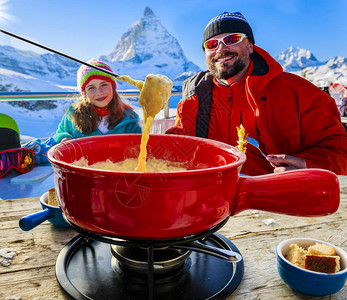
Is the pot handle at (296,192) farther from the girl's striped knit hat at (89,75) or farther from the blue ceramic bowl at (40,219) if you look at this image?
the girl's striped knit hat at (89,75)

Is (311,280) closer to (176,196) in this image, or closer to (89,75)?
(176,196)

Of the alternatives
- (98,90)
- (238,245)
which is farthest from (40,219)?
(98,90)

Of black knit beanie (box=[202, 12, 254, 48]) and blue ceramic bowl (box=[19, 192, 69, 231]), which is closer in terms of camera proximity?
blue ceramic bowl (box=[19, 192, 69, 231])

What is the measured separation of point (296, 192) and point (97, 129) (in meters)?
2.22

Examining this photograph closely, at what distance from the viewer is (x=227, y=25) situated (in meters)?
1.94

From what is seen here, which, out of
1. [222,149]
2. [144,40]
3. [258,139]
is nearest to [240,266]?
[222,149]

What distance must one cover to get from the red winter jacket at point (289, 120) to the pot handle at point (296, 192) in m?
1.27

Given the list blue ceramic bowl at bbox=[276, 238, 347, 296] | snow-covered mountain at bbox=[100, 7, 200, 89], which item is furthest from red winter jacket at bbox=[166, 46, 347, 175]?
snow-covered mountain at bbox=[100, 7, 200, 89]

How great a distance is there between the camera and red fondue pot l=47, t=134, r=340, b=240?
1.30 ft

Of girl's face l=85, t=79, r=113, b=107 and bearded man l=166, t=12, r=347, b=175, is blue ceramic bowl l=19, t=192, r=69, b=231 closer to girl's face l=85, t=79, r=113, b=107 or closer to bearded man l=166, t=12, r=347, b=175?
bearded man l=166, t=12, r=347, b=175

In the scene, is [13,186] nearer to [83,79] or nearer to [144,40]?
[83,79]

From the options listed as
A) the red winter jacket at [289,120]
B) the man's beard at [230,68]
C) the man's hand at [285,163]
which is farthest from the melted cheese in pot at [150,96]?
the man's beard at [230,68]

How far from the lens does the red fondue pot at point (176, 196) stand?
40 cm

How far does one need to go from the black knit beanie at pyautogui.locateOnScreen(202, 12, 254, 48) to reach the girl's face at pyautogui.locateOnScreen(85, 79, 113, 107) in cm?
93
